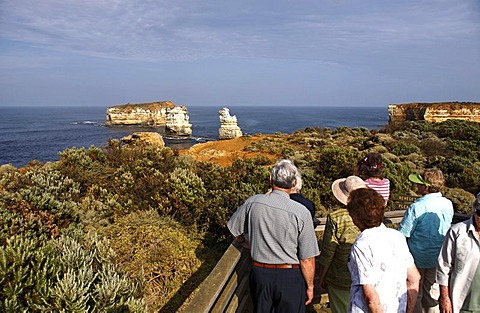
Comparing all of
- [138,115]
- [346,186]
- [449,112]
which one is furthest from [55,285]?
[138,115]

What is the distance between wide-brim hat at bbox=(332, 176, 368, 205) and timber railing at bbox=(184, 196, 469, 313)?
104cm

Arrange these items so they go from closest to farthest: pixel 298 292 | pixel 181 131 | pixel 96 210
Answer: pixel 298 292, pixel 96 210, pixel 181 131

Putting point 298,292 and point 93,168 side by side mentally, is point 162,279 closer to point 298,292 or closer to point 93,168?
point 298,292

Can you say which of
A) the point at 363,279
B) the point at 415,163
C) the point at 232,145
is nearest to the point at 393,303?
the point at 363,279

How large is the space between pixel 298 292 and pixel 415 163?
12622mm

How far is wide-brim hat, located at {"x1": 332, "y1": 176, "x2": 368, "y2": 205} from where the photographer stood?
2980mm

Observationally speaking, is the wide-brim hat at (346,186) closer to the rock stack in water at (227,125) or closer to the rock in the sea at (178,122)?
the rock stack in water at (227,125)

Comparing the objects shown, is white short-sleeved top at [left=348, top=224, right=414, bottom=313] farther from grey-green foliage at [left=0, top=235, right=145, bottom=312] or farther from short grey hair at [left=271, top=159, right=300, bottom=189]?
grey-green foliage at [left=0, top=235, right=145, bottom=312]

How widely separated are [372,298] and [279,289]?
30.4 inches

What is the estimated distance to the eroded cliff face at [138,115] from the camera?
102 m

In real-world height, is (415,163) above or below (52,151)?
above

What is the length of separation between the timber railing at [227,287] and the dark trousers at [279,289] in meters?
0.21

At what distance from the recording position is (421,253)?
3.20m

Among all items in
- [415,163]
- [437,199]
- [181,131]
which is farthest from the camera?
[181,131]
